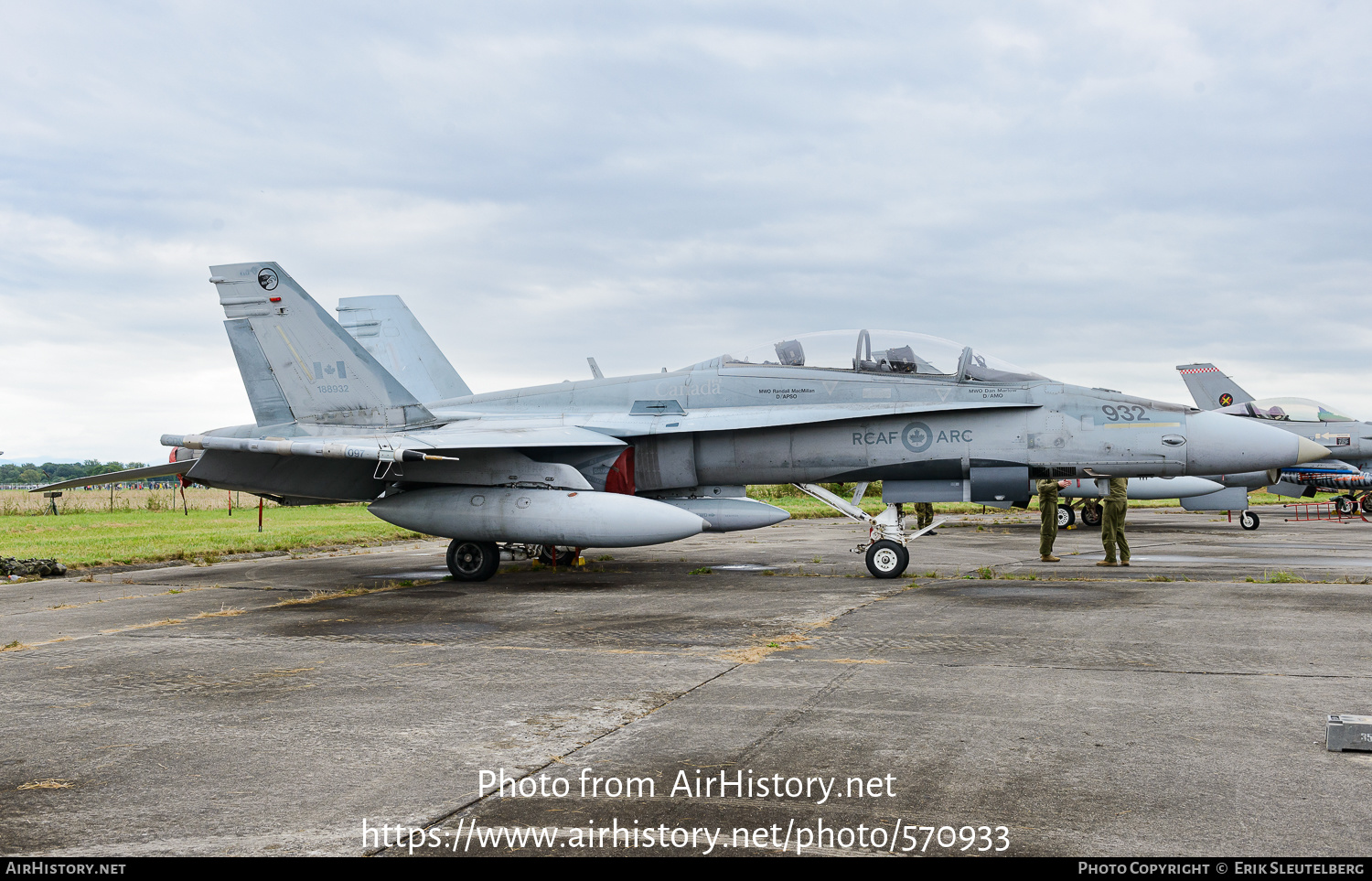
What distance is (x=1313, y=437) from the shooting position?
2136cm

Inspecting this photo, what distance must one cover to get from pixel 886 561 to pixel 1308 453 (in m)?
4.52

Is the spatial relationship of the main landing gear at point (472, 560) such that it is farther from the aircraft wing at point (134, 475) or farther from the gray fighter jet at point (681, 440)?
the aircraft wing at point (134, 475)

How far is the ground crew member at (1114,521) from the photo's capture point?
42.2 feet

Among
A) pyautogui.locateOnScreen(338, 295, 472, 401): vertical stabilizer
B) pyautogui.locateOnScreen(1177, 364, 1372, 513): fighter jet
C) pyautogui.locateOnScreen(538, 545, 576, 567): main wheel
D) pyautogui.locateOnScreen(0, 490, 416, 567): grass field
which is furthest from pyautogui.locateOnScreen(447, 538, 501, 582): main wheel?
pyautogui.locateOnScreen(1177, 364, 1372, 513): fighter jet

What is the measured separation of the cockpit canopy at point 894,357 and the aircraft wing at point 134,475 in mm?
8064

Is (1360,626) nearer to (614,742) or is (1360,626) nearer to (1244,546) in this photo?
(614,742)

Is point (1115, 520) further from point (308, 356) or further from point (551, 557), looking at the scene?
point (308, 356)

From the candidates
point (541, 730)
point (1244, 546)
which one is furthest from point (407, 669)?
point (1244, 546)

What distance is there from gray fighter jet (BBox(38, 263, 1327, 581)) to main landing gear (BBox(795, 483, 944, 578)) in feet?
0.08

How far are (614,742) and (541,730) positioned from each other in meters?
0.43

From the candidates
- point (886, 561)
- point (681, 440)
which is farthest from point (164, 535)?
point (886, 561)

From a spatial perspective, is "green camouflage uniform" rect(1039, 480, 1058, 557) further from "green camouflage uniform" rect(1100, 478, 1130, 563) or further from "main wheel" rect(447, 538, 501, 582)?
"main wheel" rect(447, 538, 501, 582)

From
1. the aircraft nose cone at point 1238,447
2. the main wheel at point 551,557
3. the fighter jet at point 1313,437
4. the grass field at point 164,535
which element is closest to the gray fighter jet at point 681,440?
the aircraft nose cone at point 1238,447
